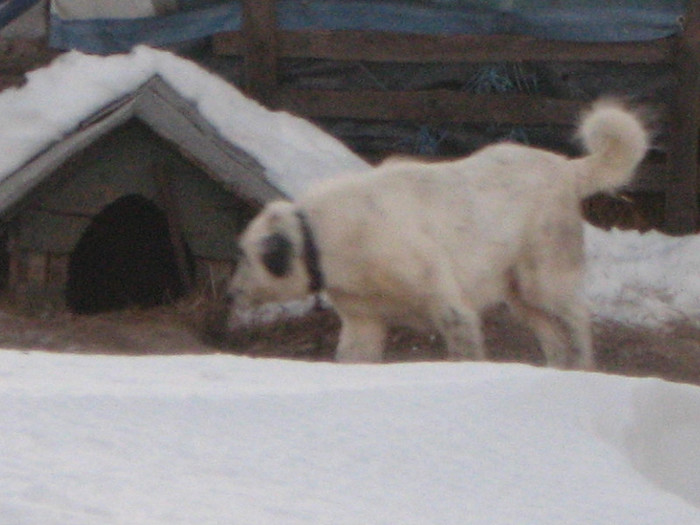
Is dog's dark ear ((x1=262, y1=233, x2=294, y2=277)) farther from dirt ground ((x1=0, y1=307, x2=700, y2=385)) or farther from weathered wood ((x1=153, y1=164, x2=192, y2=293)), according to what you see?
weathered wood ((x1=153, y1=164, x2=192, y2=293))

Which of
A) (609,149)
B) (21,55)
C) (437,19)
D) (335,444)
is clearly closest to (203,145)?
(437,19)

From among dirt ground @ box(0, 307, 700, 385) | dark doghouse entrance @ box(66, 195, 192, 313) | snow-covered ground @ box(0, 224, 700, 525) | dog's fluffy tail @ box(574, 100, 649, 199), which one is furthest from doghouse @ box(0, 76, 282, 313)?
snow-covered ground @ box(0, 224, 700, 525)

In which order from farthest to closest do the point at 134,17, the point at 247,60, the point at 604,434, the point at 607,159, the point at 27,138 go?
the point at 134,17, the point at 247,60, the point at 27,138, the point at 607,159, the point at 604,434

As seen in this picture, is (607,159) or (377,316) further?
(607,159)

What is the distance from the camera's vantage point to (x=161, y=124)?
323 inches

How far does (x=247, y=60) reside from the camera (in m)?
10.0

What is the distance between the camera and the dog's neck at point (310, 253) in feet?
20.4

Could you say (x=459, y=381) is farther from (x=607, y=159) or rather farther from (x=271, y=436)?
(x=607, y=159)

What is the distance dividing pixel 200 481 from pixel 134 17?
8630mm

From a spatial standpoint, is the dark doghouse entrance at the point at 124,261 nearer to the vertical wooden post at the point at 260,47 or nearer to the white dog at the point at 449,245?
the vertical wooden post at the point at 260,47

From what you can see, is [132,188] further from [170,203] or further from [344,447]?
[344,447]

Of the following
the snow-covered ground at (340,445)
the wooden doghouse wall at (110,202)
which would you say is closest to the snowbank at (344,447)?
the snow-covered ground at (340,445)

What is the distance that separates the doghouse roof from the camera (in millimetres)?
8062

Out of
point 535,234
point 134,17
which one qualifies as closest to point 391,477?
point 535,234
